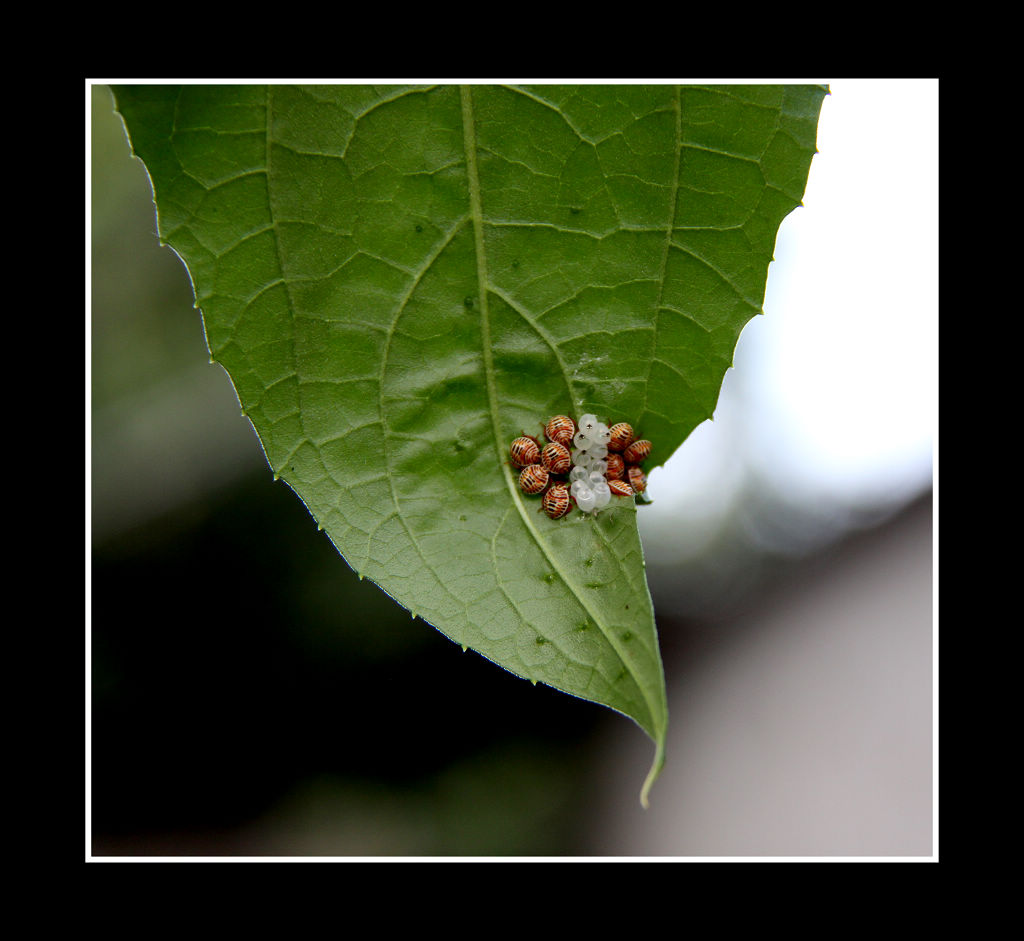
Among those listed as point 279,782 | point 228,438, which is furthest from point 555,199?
point 279,782

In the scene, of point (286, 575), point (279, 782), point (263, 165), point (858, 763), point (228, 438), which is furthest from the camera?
point (858, 763)

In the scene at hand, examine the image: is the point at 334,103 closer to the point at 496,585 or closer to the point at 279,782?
the point at 496,585

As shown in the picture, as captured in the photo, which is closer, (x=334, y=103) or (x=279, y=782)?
(x=334, y=103)

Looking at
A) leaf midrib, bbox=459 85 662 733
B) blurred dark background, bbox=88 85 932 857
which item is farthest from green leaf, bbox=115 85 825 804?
blurred dark background, bbox=88 85 932 857

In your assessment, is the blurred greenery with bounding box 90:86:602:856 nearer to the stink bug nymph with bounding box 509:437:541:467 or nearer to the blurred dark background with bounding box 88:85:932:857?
the blurred dark background with bounding box 88:85:932:857

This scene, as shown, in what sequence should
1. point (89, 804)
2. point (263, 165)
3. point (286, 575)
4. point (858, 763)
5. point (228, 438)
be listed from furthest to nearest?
point (858, 763) < point (286, 575) < point (228, 438) < point (89, 804) < point (263, 165)

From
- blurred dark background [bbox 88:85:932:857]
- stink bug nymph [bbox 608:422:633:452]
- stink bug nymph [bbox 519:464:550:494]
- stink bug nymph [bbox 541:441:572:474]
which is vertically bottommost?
blurred dark background [bbox 88:85:932:857]

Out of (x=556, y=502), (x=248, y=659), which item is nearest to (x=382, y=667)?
(x=248, y=659)
